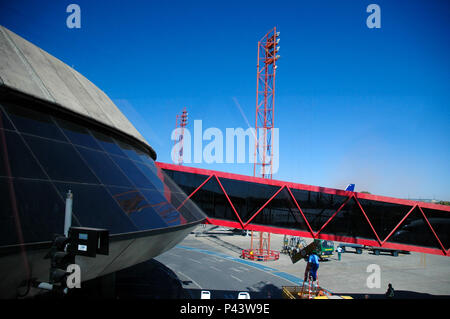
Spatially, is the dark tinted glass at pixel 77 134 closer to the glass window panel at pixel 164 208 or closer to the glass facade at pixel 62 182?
the glass facade at pixel 62 182

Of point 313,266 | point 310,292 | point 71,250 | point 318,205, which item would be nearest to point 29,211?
point 71,250

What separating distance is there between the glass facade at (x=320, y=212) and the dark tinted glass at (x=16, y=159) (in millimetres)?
10422

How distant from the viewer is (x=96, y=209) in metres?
6.72

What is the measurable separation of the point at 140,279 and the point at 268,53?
113 ft

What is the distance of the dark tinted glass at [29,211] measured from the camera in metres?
4.94

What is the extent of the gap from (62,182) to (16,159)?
3.65 ft

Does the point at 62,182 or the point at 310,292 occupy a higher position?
the point at 62,182

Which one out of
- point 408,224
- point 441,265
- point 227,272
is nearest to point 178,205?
point 408,224

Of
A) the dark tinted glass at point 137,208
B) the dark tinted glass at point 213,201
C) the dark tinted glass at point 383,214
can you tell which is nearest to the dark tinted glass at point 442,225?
the dark tinted glass at point 383,214

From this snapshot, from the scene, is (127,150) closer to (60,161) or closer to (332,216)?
(60,161)

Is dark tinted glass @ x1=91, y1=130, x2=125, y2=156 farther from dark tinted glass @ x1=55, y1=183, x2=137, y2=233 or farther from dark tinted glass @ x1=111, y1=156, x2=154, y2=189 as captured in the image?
dark tinted glass @ x1=55, y1=183, x2=137, y2=233

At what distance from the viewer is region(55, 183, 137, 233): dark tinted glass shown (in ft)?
20.6

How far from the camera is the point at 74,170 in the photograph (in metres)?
7.33

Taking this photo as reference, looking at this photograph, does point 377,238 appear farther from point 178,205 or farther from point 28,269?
point 28,269
